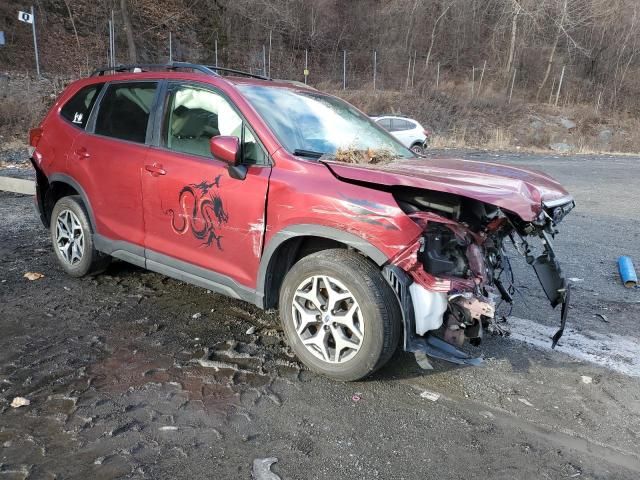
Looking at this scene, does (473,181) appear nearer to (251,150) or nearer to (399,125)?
(251,150)

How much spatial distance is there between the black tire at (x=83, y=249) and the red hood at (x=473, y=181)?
257 centimetres

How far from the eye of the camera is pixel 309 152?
369 cm

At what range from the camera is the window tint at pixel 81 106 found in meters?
4.89

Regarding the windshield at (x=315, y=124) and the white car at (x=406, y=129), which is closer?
the windshield at (x=315, y=124)

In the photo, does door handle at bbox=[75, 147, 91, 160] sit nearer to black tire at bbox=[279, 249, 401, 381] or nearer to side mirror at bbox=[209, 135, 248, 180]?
side mirror at bbox=[209, 135, 248, 180]

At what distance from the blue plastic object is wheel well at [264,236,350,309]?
3.42m

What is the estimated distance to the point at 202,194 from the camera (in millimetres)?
3787

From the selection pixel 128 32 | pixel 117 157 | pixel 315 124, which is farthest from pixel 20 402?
pixel 128 32

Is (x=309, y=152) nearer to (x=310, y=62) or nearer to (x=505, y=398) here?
(x=505, y=398)

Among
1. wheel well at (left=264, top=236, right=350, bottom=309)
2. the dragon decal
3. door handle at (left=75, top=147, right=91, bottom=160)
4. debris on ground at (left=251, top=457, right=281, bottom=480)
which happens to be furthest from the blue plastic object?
door handle at (left=75, top=147, right=91, bottom=160)

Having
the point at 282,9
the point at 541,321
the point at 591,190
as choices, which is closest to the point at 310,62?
the point at 282,9

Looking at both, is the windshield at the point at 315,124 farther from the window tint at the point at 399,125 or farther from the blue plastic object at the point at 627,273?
the window tint at the point at 399,125

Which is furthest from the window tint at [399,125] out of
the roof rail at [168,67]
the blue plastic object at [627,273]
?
the roof rail at [168,67]

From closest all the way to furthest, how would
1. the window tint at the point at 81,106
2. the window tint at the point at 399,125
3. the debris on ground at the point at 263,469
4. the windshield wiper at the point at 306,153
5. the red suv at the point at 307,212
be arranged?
the debris on ground at the point at 263,469 < the red suv at the point at 307,212 < the windshield wiper at the point at 306,153 < the window tint at the point at 81,106 < the window tint at the point at 399,125
